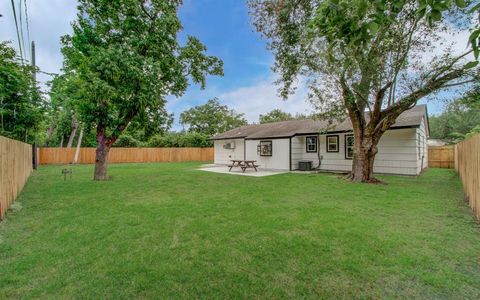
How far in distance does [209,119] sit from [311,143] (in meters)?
23.9

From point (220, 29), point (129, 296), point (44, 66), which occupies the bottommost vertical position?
point (129, 296)

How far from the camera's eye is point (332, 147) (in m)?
13.1

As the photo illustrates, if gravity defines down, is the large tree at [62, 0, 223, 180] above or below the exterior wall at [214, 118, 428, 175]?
above

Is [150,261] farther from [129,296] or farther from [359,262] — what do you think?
[359,262]

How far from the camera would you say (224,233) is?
12.5ft

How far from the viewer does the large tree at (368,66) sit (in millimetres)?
7191

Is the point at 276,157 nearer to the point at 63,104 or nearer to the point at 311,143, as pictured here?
the point at 311,143

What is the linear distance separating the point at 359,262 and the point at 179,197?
4845mm

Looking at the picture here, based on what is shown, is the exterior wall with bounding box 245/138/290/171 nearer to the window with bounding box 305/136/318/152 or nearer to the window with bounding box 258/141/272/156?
the window with bounding box 258/141/272/156

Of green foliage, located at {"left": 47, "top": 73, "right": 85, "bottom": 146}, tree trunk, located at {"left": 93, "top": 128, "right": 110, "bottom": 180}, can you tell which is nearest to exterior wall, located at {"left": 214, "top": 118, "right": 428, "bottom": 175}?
tree trunk, located at {"left": 93, "top": 128, "right": 110, "bottom": 180}

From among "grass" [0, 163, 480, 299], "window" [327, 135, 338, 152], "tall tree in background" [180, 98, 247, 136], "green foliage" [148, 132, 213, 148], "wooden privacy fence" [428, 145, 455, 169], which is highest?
"tall tree in background" [180, 98, 247, 136]

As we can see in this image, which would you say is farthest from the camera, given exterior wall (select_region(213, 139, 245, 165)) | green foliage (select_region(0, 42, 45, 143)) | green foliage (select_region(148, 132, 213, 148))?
green foliage (select_region(148, 132, 213, 148))

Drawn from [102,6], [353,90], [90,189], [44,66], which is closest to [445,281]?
[353,90]

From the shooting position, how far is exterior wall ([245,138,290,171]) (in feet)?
45.8
